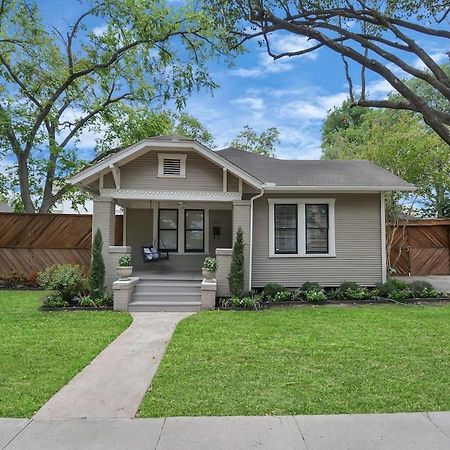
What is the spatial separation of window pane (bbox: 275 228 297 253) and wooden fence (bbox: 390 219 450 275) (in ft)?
20.5

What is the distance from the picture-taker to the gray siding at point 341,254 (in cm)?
1185

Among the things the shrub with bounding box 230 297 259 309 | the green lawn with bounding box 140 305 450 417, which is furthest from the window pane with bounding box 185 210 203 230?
the green lawn with bounding box 140 305 450 417

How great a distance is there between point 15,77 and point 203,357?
16890 millimetres

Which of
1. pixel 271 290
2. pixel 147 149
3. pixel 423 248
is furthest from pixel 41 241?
pixel 423 248

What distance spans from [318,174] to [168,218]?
17.0 feet

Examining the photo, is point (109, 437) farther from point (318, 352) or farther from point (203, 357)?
point (318, 352)

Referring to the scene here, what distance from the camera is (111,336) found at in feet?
22.8

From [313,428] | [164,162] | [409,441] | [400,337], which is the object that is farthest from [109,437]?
[164,162]

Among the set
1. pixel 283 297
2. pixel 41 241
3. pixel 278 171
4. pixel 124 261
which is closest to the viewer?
pixel 124 261

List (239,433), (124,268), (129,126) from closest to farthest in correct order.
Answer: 1. (239,433)
2. (124,268)
3. (129,126)

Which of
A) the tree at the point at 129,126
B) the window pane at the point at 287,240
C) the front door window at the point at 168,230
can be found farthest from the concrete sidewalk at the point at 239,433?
the tree at the point at 129,126

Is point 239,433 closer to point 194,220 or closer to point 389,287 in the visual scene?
point 389,287

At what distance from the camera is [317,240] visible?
1210 cm

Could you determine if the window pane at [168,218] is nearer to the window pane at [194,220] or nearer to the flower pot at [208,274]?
the window pane at [194,220]
